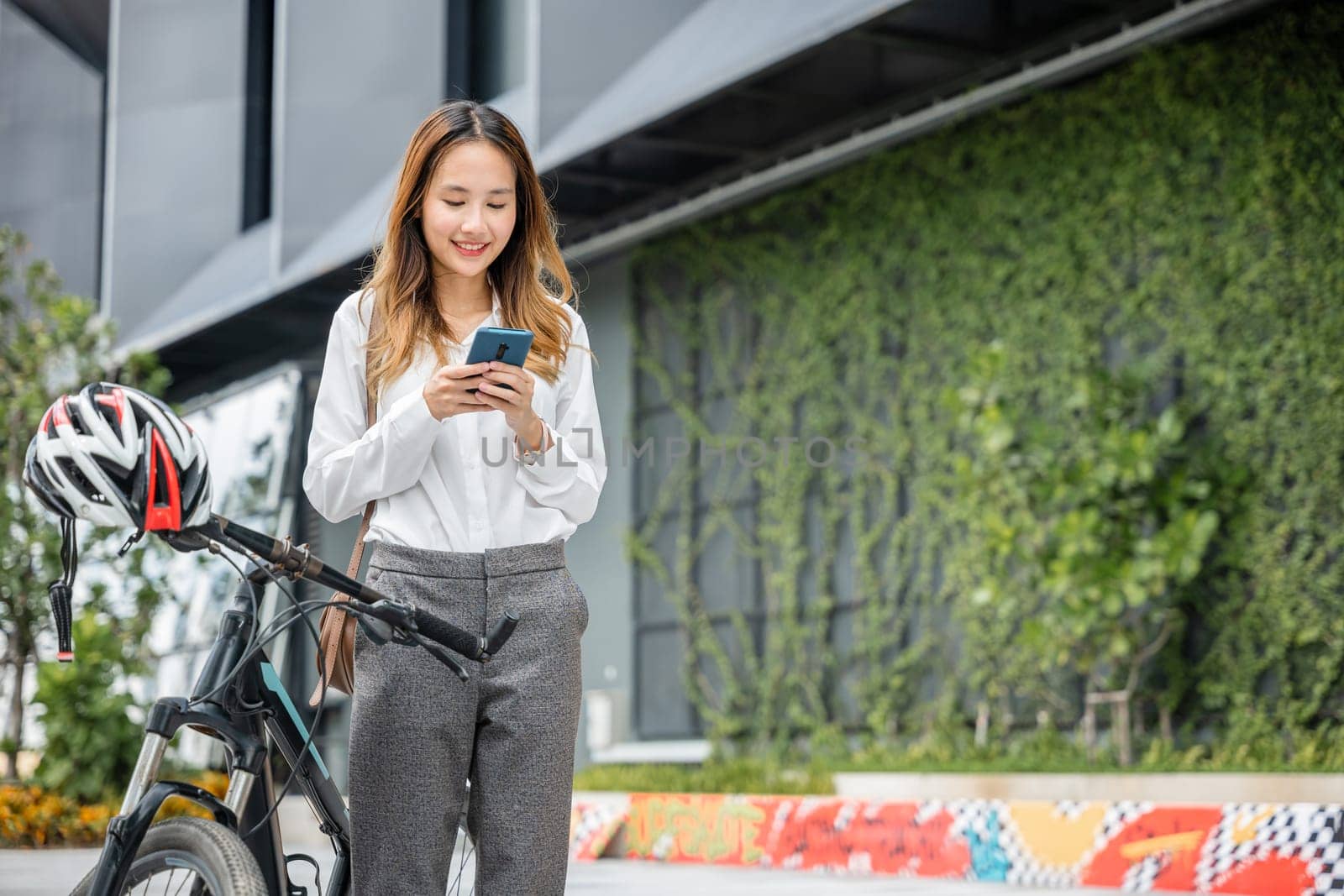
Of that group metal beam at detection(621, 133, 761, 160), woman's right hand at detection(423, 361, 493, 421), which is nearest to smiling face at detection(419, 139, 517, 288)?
woman's right hand at detection(423, 361, 493, 421)

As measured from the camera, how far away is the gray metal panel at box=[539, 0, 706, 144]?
8.30 metres

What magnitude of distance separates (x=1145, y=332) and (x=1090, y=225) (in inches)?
27.1

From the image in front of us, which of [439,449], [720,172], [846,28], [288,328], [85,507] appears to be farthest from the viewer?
[288,328]

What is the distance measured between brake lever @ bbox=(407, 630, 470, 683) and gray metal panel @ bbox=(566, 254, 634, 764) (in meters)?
8.38

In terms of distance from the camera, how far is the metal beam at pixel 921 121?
6.49m

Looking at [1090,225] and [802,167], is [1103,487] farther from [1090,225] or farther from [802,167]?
[802,167]

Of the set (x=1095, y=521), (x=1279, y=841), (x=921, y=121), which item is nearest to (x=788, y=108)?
(x=921, y=121)

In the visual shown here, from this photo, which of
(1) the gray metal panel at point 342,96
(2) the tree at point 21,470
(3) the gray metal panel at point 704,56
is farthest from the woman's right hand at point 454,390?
(1) the gray metal panel at point 342,96

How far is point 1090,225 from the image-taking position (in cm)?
736

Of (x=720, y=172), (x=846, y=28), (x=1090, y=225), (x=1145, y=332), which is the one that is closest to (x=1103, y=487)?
(x=1145, y=332)

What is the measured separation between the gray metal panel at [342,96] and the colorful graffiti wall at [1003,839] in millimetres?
4971

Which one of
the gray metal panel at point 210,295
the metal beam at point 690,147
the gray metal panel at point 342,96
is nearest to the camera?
the metal beam at point 690,147

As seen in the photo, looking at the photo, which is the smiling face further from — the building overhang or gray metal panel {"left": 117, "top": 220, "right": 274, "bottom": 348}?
gray metal panel {"left": 117, "top": 220, "right": 274, "bottom": 348}

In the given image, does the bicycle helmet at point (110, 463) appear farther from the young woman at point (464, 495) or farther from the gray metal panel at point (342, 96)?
the gray metal panel at point (342, 96)
